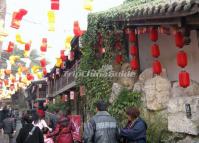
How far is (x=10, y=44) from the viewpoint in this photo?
56.6ft

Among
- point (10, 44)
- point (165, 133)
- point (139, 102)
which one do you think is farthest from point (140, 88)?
point (10, 44)

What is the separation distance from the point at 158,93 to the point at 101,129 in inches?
127

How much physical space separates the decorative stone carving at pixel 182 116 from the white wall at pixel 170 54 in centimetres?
87

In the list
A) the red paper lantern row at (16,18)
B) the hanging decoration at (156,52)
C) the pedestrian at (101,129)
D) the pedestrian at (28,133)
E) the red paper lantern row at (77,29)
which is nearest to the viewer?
the pedestrian at (101,129)

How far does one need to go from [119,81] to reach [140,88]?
1.31 metres

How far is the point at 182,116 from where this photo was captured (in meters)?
7.93

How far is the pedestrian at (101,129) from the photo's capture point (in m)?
6.34

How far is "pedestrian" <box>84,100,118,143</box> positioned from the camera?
20.8 ft

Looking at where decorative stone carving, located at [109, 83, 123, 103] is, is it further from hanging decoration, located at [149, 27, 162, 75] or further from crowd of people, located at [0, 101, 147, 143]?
crowd of people, located at [0, 101, 147, 143]

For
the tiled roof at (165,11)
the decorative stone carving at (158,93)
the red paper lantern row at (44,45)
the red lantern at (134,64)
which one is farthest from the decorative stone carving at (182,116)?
the red paper lantern row at (44,45)

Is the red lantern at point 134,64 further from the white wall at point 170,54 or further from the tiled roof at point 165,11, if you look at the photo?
the tiled roof at point 165,11

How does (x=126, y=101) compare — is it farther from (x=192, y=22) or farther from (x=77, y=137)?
(x=192, y=22)

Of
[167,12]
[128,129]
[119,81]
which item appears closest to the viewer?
[128,129]

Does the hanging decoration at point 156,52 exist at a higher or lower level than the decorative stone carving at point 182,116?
higher
